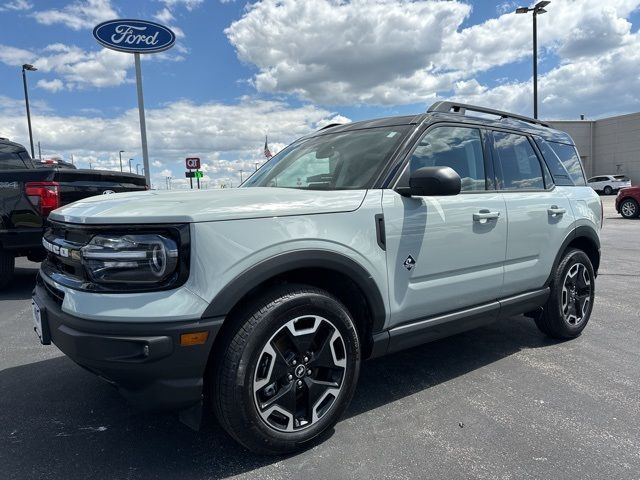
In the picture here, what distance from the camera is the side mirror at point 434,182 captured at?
8.77ft

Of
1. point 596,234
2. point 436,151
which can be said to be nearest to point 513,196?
point 436,151

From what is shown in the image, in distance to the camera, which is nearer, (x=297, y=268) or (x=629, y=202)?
(x=297, y=268)

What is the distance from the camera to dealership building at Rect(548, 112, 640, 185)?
142ft

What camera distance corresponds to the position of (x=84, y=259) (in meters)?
2.19

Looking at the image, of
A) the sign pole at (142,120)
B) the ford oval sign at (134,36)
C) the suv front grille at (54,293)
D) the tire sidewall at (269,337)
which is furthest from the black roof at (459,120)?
the ford oval sign at (134,36)

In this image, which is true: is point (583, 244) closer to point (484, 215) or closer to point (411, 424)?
point (484, 215)

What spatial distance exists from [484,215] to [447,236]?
0.42 m

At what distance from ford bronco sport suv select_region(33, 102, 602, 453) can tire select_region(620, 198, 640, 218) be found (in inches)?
605

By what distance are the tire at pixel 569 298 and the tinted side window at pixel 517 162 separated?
77 centimetres

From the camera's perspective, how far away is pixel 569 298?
4227mm

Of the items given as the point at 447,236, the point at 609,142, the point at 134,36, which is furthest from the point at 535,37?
the point at 609,142

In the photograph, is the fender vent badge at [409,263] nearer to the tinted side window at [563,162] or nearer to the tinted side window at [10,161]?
the tinted side window at [563,162]

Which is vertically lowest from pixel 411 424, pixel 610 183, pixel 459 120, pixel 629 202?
pixel 411 424

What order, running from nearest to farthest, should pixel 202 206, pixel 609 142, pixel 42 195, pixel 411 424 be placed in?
pixel 202 206
pixel 411 424
pixel 42 195
pixel 609 142
